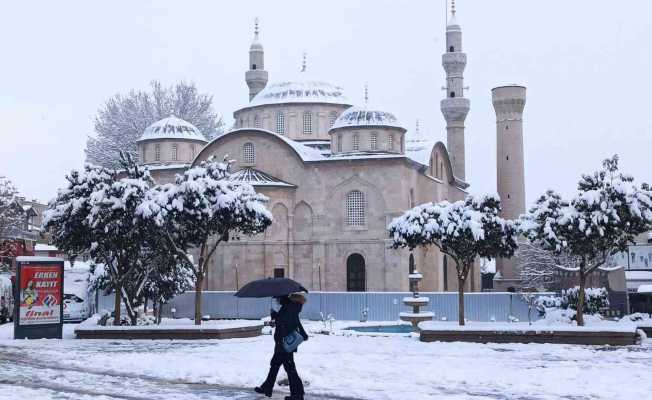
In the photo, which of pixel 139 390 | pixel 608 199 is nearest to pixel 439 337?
pixel 608 199

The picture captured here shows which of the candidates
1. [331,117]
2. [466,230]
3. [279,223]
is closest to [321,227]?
[279,223]

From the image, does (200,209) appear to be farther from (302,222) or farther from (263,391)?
(302,222)

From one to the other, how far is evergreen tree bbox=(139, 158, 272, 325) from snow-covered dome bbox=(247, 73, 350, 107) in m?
24.1

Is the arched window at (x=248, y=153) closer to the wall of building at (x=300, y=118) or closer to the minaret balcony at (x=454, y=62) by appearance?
the wall of building at (x=300, y=118)

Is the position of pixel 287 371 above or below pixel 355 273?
below

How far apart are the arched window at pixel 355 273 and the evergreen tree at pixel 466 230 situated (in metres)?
15.0

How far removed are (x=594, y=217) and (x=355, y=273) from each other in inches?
771

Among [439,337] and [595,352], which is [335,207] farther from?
[595,352]

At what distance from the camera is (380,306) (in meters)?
30.9

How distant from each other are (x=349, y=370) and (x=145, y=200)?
922cm

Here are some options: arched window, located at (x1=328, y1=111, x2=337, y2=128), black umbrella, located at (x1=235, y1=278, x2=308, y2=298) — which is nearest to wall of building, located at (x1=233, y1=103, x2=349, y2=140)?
arched window, located at (x1=328, y1=111, x2=337, y2=128)

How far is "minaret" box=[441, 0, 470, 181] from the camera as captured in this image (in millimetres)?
53656

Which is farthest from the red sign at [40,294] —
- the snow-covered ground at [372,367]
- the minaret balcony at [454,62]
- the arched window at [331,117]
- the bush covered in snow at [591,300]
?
the minaret balcony at [454,62]

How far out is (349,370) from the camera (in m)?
14.0
